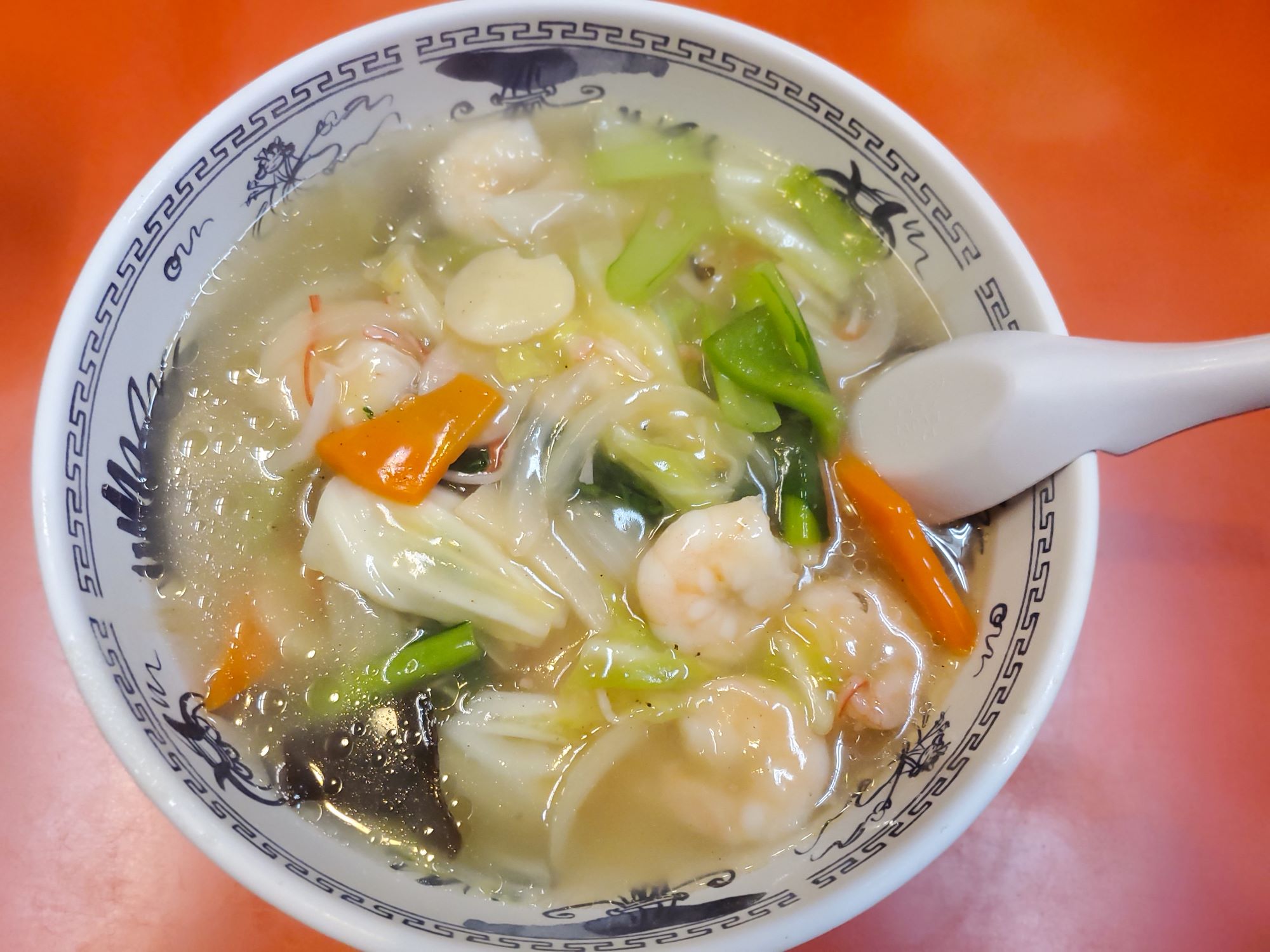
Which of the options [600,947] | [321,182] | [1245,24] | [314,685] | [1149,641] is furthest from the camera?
[1245,24]

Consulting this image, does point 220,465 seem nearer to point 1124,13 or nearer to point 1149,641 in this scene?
point 1149,641

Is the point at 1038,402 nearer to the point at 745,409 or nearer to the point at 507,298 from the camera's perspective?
the point at 745,409

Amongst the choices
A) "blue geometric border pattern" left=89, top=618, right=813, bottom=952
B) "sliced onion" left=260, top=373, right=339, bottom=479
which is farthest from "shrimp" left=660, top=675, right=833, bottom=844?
"sliced onion" left=260, top=373, right=339, bottom=479

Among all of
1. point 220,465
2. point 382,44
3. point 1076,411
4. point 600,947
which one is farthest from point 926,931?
point 382,44

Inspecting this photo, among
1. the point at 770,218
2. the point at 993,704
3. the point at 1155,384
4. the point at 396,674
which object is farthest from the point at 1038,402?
the point at 396,674

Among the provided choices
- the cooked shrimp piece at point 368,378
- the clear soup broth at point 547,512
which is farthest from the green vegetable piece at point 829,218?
the cooked shrimp piece at point 368,378

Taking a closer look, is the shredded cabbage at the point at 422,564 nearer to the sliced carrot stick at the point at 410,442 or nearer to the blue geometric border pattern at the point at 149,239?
the sliced carrot stick at the point at 410,442

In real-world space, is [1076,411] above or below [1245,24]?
below
